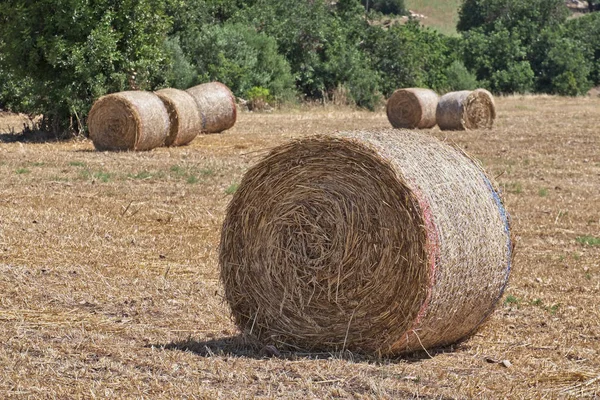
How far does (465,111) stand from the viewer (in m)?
23.4

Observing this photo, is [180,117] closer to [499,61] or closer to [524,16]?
[499,61]

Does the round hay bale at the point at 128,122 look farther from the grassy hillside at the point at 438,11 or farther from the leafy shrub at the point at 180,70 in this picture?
the grassy hillside at the point at 438,11

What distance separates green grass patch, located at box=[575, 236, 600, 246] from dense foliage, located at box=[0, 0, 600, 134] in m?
12.7

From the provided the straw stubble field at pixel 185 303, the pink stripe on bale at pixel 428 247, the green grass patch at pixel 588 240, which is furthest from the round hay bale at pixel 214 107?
the pink stripe on bale at pixel 428 247

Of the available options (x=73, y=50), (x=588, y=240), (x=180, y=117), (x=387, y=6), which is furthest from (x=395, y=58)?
(x=387, y=6)

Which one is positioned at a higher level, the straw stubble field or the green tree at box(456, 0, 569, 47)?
the green tree at box(456, 0, 569, 47)

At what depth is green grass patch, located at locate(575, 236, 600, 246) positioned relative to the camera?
34.3 ft

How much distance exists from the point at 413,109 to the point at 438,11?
2429 inches

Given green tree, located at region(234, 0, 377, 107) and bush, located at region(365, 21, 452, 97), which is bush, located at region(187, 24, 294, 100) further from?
bush, located at region(365, 21, 452, 97)

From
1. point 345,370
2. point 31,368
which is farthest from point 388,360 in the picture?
point 31,368

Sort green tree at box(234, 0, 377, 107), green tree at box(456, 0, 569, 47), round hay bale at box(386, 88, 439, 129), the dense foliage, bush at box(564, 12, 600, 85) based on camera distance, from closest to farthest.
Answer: the dense foliage → round hay bale at box(386, 88, 439, 129) → green tree at box(234, 0, 377, 107) → green tree at box(456, 0, 569, 47) → bush at box(564, 12, 600, 85)

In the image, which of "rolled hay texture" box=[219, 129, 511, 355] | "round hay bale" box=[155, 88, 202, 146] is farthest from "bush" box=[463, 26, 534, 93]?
"rolled hay texture" box=[219, 129, 511, 355]

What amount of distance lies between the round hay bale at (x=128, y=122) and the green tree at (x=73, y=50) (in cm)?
230

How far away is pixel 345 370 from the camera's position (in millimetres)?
5863
